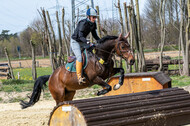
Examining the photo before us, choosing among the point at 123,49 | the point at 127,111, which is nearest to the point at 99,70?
the point at 123,49

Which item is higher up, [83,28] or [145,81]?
[83,28]

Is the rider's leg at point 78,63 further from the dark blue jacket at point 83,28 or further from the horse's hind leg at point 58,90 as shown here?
the horse's hind leg at point 58,90

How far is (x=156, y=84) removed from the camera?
8016 mm

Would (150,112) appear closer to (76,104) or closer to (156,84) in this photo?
(76,104)

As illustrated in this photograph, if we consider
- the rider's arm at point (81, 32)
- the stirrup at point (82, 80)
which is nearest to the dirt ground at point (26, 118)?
the stirrup at point (82, 80)

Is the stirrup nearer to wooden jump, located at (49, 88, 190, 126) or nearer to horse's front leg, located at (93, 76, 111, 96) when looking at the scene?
horse's front leg, located at (93, 76, 111, 96)

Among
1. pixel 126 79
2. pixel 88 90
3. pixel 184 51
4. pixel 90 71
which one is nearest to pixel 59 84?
pixel 90 71

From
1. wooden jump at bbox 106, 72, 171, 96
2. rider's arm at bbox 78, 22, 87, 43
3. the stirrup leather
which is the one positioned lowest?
wooden jump at bbox 106, 72, 171, 96

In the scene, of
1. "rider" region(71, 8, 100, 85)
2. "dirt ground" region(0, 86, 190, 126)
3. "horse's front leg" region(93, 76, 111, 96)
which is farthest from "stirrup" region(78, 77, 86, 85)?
"dirt ground" region(0, 86, 190, 126)

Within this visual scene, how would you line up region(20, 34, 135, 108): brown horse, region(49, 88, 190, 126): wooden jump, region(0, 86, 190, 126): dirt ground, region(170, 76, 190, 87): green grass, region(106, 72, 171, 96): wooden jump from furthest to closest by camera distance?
region(170, 76, 190, 87): green grass, region(106, 72, 171, 96): wooden jump, region(0, 86, 190, 126): dirt ground, region(20, 34, 135, 108): brown horse, region(49, 88, 190, 126): wooden jump

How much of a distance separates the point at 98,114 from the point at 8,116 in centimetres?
412

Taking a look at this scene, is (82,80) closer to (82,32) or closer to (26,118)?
(82,32)

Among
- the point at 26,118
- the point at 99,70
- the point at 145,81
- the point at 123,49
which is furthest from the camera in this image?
the point at 145,81

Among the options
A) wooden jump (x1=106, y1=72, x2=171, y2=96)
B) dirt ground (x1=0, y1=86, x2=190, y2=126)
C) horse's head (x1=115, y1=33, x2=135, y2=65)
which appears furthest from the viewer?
wooden jump (x1=106, y1=72, x2=171, y2=96)
